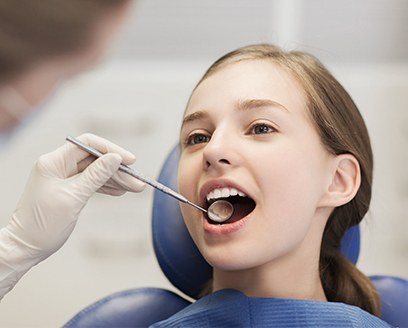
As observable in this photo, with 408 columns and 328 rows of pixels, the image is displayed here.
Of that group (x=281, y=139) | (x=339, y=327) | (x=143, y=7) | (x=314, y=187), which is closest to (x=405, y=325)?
(x=339, y=327)

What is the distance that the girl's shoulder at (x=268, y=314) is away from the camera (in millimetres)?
1200

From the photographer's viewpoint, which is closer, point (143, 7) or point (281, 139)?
point (281, 139)

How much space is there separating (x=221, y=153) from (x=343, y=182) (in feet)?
1.09

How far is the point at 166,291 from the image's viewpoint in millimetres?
1511

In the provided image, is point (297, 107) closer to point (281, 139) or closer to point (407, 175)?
point (281, 139)

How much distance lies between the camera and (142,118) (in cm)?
278

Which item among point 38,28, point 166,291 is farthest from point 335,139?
point 38,28

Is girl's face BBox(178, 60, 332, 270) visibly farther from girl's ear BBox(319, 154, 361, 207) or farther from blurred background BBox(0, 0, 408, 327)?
blurred background BBox(0, 0, 408, 327)

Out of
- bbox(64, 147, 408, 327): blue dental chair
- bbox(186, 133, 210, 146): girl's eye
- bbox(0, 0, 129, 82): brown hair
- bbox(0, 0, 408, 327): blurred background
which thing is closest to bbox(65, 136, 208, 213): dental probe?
bbox(186, 133, 210, 146): girl's eye

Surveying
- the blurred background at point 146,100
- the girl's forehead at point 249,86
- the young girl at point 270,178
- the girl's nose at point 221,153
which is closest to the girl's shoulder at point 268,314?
the young girl at point 270,178

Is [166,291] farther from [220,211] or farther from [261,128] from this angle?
[261,128]

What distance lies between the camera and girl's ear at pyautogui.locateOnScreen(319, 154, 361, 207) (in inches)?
52.1

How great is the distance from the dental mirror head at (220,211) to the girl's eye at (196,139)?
145mm

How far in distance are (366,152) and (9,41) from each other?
1.09 m
